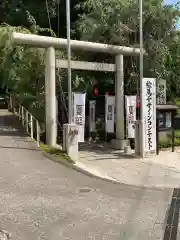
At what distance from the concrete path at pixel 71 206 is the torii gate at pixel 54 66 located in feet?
11.1

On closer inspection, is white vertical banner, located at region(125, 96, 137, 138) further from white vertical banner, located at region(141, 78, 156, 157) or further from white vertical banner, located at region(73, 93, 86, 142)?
white vertical banner, located at region(73, 93, 86, 142)

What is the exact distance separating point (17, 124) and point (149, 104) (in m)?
6.76

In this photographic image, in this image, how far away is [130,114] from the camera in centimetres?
1532

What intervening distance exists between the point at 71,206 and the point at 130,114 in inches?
357

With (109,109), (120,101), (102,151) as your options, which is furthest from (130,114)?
(102,151)

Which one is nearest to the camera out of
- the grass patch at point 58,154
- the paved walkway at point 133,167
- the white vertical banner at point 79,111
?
the paved walkway at point 133,167

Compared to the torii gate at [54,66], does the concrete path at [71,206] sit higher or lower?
lower

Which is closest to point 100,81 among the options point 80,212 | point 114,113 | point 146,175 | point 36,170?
point 114,113

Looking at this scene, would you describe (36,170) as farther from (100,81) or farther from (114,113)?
(100,81)

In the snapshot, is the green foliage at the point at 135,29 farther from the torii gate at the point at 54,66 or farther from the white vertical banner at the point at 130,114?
the white vertical banner at the point at 130,114

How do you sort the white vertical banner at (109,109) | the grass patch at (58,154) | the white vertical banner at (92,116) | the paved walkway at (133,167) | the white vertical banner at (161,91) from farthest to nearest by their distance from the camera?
1. the white vertical banner at (161,91)
2. the white vertical banner at (92,116)
3. the white vertical banner at (109,109)
4. the grass patch at (58,154)
5. the paved walkway at (133,167)

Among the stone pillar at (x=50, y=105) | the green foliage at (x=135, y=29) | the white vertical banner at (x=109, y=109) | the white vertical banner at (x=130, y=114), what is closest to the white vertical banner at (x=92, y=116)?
the white vertical banner at (x=109, y=109)

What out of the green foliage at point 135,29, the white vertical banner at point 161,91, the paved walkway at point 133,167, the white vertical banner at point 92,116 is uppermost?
the green foliage at point 135,29

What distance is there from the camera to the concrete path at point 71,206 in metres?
5.43
